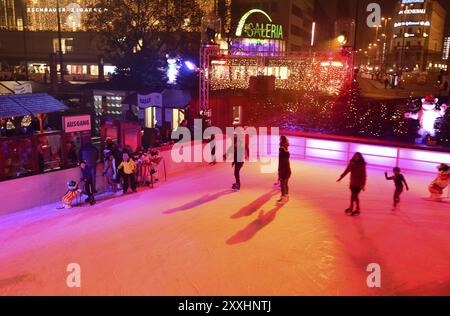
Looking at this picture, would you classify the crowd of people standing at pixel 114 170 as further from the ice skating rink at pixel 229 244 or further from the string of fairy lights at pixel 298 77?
the string of fairy lights at pixel 298 77

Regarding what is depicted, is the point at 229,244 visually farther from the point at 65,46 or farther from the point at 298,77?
the point at 65,46

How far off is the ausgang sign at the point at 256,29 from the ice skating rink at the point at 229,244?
29.8 meters

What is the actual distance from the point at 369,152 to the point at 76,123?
9.56m

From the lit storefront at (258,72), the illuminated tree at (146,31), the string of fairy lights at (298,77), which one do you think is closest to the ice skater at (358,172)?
the lit storefront at (258,72)

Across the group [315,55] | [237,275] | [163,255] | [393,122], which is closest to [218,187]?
[163,255]

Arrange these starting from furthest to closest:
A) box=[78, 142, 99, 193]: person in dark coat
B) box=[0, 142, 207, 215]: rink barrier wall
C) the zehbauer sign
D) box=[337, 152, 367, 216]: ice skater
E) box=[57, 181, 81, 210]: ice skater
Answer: the zehbauer sign, box=[78, 142, 99, 193]: person in dark coat, box=[57, 181, 81, 210]: ice skater, box=[0, 142, 207, 215]: rink barrier wall, box=[337, 152, 367, 216]: ice skater

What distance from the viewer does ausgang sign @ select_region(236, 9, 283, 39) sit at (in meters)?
38.7

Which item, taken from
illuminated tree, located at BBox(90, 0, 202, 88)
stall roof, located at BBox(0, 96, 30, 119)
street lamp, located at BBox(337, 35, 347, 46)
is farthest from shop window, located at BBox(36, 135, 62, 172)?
illuminated tree, located at BBox(90, 0, 202, 88)

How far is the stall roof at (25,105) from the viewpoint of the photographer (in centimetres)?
1097

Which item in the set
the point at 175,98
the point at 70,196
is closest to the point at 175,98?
the point at 175,98

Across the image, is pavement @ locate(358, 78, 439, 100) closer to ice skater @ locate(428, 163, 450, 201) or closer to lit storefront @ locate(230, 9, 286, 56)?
lit storefront @ locate(230, 9, 286, 56)

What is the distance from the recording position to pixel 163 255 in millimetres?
7473

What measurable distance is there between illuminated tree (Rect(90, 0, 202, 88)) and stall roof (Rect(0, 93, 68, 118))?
47.9ft
